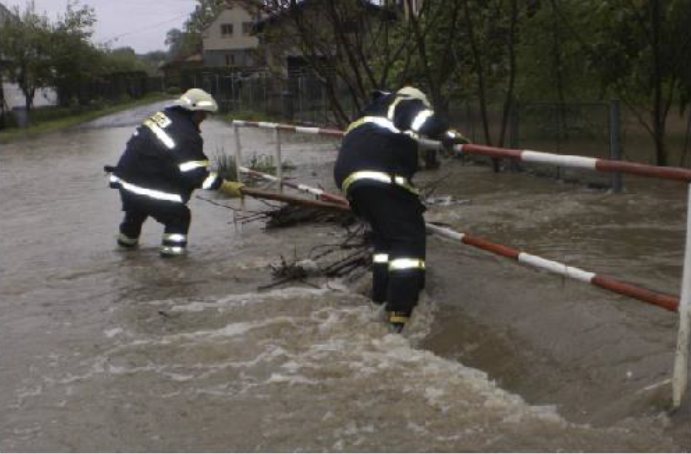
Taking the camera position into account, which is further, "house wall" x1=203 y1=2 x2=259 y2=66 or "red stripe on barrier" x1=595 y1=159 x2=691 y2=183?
"house wall" x1=203 y1=2 x2=259 y2=66

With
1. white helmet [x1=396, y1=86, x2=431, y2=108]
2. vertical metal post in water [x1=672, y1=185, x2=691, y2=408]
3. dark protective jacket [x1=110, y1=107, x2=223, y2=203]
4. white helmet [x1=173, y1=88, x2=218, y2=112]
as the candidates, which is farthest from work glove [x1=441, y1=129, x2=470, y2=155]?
white helmet [x1=173, y1=88, x2=218, y2=112]

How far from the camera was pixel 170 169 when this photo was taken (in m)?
7.42

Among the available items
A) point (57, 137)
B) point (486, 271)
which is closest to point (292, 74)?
point (57, 137)

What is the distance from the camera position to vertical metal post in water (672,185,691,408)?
3.26m

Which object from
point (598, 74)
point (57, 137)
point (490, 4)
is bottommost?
point (57, 137)

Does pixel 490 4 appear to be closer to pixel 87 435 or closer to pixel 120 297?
pixel 120 297

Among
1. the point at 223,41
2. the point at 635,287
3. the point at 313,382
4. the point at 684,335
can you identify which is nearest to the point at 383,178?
the point at 313,382

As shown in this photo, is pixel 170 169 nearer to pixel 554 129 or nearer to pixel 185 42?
pixel 554 129

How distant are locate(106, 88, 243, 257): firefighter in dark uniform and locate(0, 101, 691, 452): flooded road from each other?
405 mm

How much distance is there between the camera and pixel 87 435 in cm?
394

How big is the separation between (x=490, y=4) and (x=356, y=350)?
32.0 ft

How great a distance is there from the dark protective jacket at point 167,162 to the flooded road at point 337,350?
25.1 inches

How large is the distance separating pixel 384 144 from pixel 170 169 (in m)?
2.91

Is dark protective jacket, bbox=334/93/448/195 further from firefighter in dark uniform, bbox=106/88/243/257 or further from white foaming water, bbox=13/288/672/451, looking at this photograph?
firefighter in dark uniform, bbox=106/88/243/257
